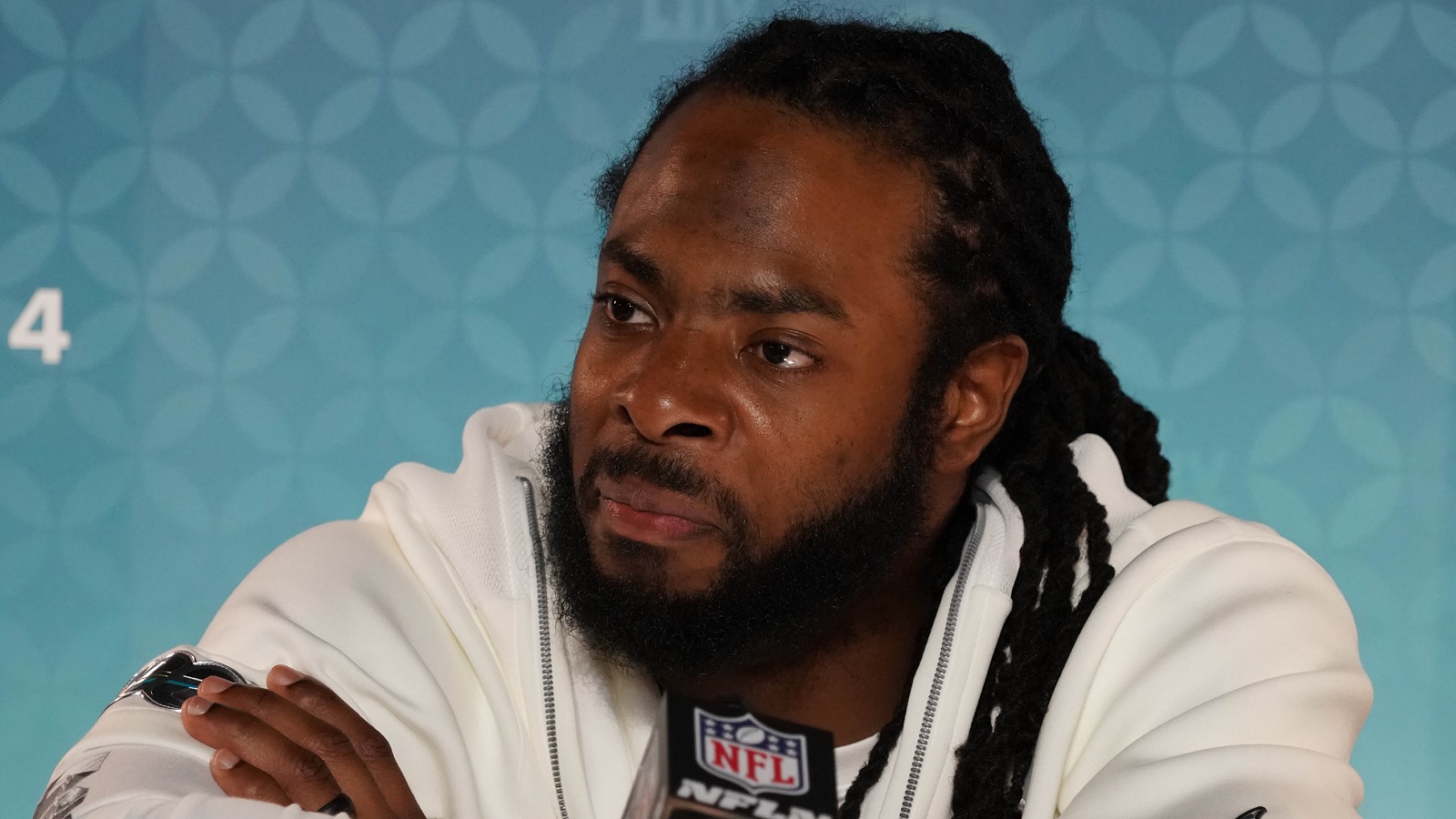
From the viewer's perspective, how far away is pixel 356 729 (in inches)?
62.9

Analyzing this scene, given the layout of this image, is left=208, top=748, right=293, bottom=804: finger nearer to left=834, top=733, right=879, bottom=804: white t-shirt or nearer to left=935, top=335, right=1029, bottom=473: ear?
left=834, top=733, right=879, bottom=804: white t-shirt

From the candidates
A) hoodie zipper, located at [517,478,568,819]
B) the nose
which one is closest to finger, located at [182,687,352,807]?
hoodie zipper, located at [517,478,568,819]

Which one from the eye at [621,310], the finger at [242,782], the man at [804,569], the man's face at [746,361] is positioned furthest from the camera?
the eye at [621,310]

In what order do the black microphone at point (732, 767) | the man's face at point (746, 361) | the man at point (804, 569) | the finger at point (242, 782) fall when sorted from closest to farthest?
the black microphone at point (732, 767), the finger at point (242, 782), the man at point (804, 569), the man's face at point (746, 361)

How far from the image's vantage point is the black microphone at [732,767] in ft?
2.96

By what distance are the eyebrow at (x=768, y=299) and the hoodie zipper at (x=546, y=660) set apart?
0.42m

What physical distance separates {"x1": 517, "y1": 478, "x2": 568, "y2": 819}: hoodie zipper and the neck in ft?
0.57

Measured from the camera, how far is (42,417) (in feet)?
12.3

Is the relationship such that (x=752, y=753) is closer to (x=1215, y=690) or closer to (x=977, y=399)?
(x=1215, y=690)

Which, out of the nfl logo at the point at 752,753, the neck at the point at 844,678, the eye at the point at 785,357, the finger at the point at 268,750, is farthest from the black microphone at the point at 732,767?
the neck at the point at 844,678

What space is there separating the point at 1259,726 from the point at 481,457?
1079mm

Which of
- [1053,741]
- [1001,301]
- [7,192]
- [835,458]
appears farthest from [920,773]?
[7,192]

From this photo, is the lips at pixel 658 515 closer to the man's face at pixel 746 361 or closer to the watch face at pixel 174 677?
the man's face at pixel 746 361

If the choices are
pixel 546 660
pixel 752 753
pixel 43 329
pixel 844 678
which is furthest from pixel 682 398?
pixel 43 329
